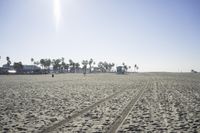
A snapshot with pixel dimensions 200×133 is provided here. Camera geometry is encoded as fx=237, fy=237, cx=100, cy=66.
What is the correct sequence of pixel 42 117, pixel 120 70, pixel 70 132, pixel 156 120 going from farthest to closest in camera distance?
pixel 120 70 < pixel 42 117 < pixel 156 120 < pixel 70 132

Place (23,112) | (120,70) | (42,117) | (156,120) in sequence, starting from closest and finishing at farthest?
(156,120), (42,117), (23,112), (120,70)

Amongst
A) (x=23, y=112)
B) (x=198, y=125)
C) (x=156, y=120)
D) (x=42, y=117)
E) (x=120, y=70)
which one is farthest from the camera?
(x=120, y=70)

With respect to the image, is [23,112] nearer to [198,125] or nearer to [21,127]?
[21,127]

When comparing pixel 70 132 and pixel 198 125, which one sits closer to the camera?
pixel 70 132

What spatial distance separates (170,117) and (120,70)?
151 metres

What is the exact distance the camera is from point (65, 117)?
11.9 metres

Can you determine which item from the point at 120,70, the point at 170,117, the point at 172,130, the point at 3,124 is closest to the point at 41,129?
the point at 3,124

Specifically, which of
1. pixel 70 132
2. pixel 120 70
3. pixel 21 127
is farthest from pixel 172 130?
pixel 120 70

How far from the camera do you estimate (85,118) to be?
38.1 feet

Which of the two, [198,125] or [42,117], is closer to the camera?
[198,125]

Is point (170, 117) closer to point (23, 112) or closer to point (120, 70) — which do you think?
point (23, 112)

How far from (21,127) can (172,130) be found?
19.7 feet

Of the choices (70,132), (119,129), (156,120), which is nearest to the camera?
(70,132)

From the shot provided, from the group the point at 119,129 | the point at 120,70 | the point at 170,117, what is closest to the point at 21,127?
the point at 119,129
